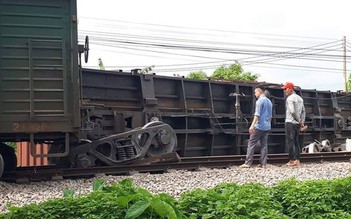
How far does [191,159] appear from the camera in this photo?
11500mm

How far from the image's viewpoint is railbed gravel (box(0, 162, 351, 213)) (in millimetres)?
7035

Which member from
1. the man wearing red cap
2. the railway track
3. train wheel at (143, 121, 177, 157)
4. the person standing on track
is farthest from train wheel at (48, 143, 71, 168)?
the man wearing red cap

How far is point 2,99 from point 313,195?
5.52 meters

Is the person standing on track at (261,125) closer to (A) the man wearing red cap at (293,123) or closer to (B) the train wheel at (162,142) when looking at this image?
(A) the man wearing red cap at (293,123)

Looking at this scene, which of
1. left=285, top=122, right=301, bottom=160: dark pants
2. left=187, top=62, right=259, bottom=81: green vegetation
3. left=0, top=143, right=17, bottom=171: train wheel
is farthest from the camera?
left=187, top=62, right=259, bottom=81: green vegetation

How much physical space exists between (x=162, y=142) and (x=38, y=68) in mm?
3159

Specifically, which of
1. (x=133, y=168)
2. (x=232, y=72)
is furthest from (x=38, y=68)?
(x=232, y=72)

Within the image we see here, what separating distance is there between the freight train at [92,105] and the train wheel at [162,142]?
2 centimetres

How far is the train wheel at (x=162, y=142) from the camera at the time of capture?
1046 centimetres

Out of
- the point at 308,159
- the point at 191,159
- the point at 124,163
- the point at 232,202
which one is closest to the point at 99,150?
the point at 124,163

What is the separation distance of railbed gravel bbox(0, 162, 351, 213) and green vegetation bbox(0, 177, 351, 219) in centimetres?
194

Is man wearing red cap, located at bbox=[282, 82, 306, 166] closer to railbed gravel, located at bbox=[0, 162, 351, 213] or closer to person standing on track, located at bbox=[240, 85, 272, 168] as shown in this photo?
person standing on track, located at bbox=[240, 85, 272, 168]

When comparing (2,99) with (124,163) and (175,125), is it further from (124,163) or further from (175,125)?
(175,125)

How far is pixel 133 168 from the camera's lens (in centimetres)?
997
